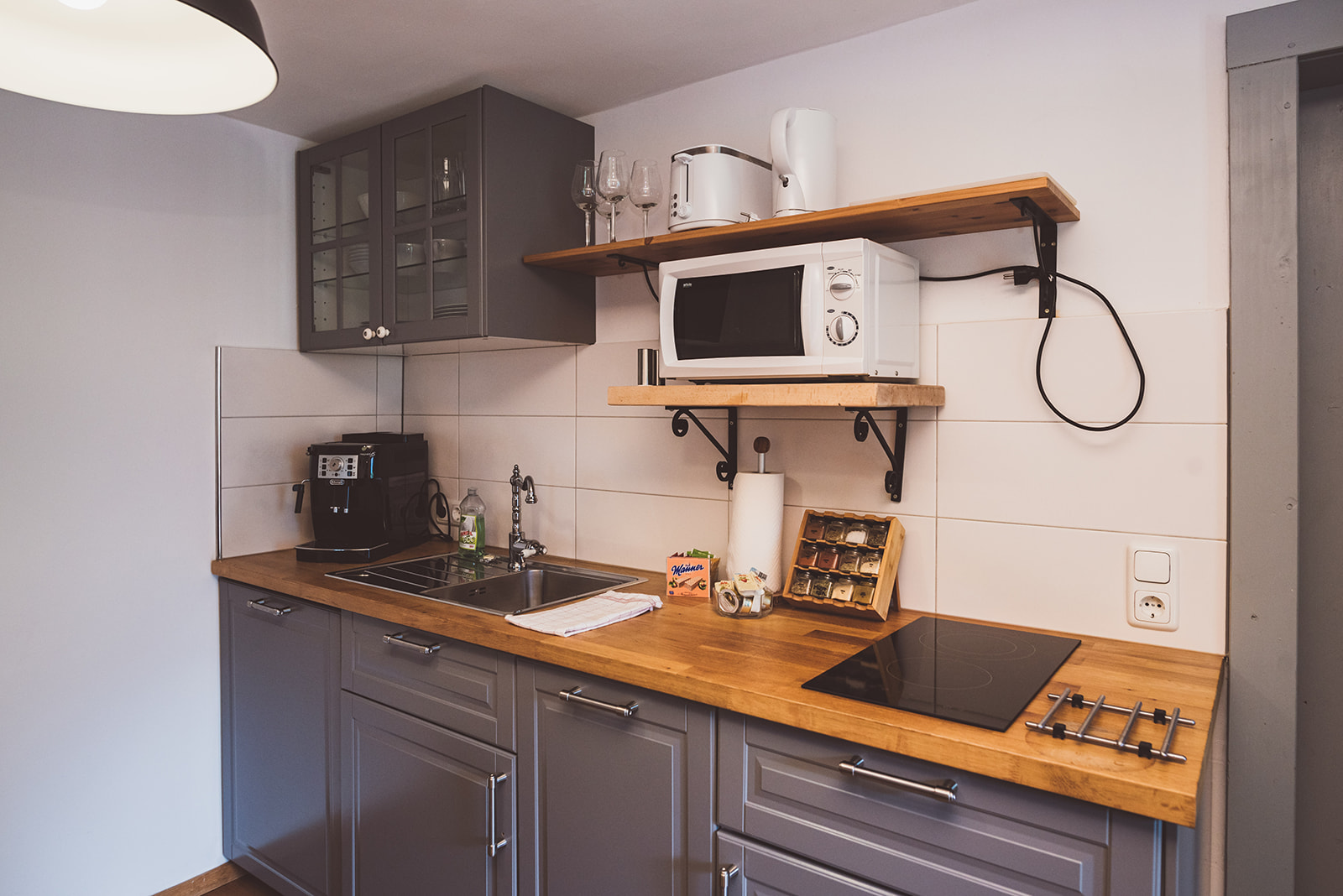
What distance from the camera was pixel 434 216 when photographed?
6.97 feet

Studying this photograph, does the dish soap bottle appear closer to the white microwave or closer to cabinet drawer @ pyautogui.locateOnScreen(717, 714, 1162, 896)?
the white microwave

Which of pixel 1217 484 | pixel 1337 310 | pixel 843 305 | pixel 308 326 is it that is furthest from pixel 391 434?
pixel 1337 310

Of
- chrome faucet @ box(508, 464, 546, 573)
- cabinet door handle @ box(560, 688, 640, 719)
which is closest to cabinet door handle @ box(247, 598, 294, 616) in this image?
chrome faucet @ box(508, 464, 546, 573)

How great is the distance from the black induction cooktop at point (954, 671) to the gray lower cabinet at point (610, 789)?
0.27 m

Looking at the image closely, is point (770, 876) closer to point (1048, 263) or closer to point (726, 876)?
point (726, 876)

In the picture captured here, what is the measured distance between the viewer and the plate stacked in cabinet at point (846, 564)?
1.68 metres

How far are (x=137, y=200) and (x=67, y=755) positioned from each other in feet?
4.79

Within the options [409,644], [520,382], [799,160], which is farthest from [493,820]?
[799,160]

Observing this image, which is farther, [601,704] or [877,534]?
[877,534]

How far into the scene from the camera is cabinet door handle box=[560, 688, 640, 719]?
4.66ft

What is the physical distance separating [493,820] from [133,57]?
1430 millimetres

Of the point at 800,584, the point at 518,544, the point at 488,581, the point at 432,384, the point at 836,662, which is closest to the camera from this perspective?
the point at 836,662

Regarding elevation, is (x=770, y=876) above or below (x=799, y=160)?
below

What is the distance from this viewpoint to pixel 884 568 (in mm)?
1675
